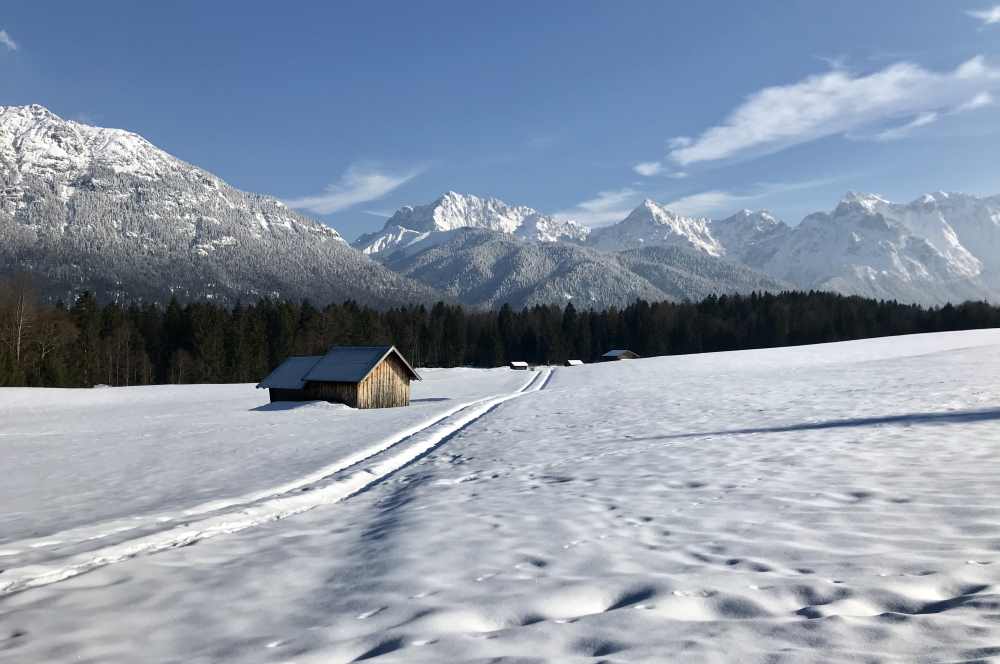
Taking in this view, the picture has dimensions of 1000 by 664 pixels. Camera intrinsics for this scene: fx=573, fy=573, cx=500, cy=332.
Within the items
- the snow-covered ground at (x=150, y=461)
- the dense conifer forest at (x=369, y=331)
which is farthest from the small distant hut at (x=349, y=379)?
the dense conifer forest at (x=369, y=331)

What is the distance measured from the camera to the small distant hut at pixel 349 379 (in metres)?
41.1

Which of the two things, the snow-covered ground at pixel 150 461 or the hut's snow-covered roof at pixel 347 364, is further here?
the hut's snow-covered roof at pixel 347 364

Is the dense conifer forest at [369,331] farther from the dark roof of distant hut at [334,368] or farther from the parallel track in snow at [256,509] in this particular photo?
the parallel track in snow at [256,509]

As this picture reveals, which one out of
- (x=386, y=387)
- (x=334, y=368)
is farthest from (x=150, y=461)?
(x=386, y=387)

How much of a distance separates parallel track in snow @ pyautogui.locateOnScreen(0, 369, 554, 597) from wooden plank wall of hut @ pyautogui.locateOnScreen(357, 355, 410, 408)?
2109 cm

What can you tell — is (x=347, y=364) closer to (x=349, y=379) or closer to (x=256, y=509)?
(x=349, y=379)

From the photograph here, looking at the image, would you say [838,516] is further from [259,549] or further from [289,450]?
[289,450]

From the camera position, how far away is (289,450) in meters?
19.9

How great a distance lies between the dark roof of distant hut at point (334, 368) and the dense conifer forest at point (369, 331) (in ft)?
114

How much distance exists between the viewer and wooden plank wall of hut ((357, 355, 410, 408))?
41.4m

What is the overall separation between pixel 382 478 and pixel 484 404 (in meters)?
21.4

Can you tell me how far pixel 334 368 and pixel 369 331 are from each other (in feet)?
212

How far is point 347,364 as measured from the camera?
4272cm

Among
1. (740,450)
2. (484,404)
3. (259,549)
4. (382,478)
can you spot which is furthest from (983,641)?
(484,404)
